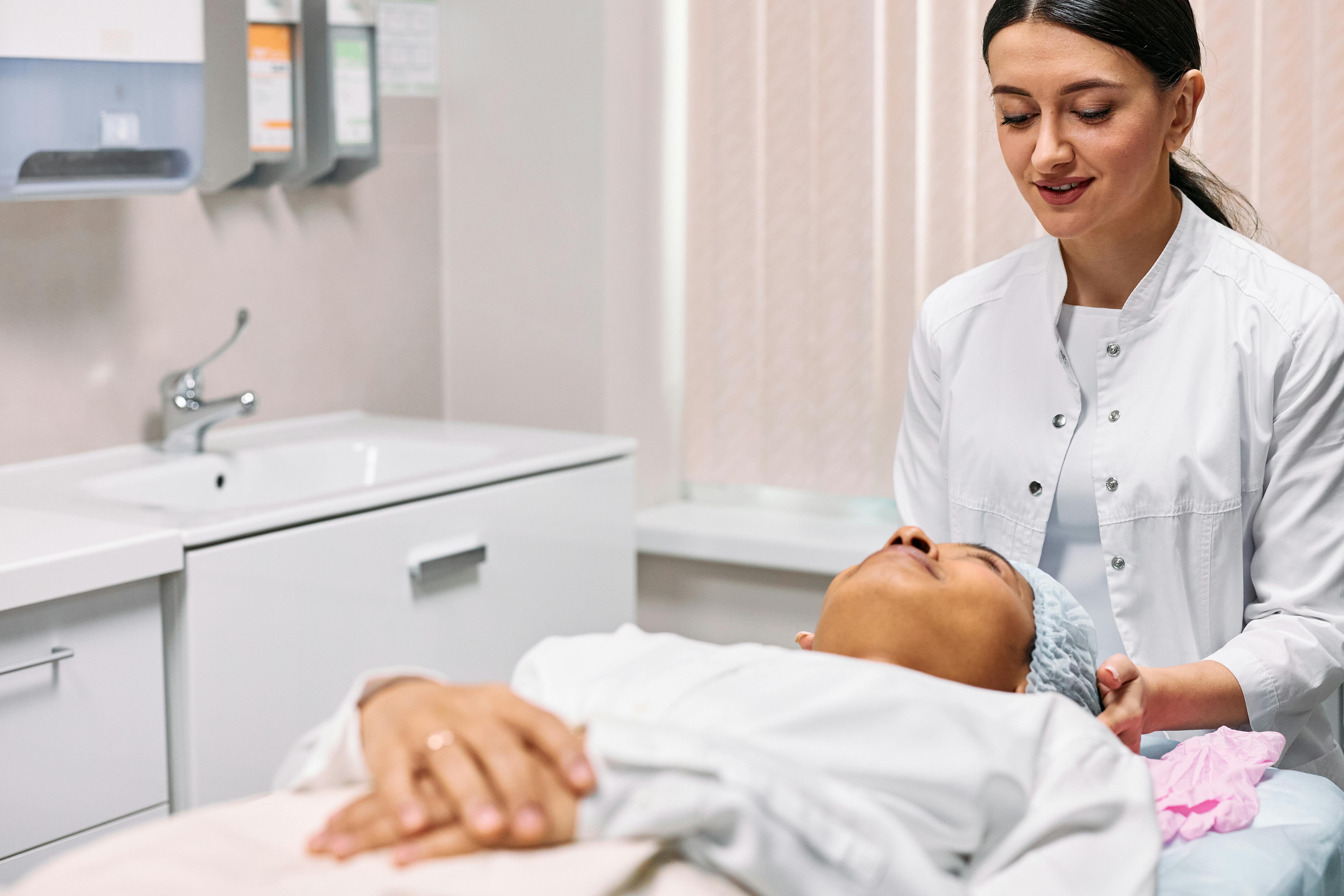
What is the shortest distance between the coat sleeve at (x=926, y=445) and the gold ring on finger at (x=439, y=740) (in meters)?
0.90

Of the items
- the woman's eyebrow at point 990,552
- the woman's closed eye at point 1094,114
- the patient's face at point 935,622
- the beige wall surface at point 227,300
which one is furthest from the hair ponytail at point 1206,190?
the beige wall surface at point 227,300

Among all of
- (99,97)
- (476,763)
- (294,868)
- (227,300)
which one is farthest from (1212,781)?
(227,300)

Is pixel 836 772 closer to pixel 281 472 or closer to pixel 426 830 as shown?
pixel 426 830

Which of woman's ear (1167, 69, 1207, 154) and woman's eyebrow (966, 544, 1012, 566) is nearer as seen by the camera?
woman's eyebrow (966, 544, 1012, 566)

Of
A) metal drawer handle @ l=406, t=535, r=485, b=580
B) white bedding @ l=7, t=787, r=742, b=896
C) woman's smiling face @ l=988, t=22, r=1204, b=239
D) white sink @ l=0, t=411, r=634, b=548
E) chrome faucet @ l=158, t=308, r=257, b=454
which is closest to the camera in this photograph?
white bedding @ l=7, t=787, r=742, b=896

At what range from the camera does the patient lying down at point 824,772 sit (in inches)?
34.0

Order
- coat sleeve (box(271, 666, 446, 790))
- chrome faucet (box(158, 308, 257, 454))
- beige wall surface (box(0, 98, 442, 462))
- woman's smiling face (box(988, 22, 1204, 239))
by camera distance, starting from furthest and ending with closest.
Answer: chrome faucet (box(158, 308, 257, 454)) < beige wall surface (box(0, 98, 442, 462)) < woman's smiling face (box(988, 22, 1204, 239)) < coat sleeve (box(271, 666, 446, 790))

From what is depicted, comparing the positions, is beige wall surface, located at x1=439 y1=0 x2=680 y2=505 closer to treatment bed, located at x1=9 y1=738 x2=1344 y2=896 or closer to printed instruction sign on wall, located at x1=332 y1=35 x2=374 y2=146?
printed instruction sign on wall, located at x1=332 y1=35 x2=374 y2=146

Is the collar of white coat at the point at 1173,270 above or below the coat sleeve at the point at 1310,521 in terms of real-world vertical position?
above

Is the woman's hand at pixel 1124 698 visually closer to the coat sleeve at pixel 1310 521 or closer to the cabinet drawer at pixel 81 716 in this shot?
the coat sleeve at pixel 1310 521

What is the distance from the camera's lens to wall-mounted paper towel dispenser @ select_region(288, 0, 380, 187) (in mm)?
2330

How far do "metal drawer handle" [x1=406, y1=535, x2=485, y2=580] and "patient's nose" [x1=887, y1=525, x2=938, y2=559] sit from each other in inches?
35.3

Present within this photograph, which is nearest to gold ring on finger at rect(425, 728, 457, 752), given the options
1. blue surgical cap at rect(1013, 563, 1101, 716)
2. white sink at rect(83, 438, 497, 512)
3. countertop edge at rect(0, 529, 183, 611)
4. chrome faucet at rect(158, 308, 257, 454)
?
blue surgical cap at rect(1013, 563, 1101, 716)

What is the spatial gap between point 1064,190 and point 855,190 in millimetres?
1106
